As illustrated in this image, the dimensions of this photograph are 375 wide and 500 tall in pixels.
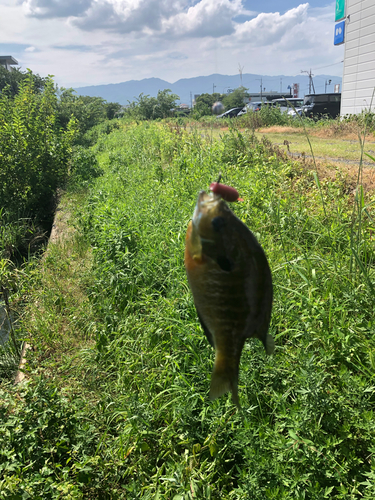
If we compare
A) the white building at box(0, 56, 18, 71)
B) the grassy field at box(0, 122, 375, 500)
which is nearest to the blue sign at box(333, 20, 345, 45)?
the grassy field at box(0, 122, 375, 500)

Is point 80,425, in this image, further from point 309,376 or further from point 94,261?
point 94,261

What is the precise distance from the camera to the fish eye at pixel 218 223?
0.68m

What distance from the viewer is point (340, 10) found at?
18.8 metres

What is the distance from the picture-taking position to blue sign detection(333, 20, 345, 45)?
1873cm

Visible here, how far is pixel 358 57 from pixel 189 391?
68.2 ft

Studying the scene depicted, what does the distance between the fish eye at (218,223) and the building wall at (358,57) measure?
728 inches

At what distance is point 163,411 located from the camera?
2643 mm

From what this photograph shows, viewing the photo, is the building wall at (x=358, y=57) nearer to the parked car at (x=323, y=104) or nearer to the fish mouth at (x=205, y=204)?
the parked car at (x=323, y=104)

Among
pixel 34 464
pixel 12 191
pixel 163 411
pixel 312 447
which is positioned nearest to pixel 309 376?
pixel 312 447

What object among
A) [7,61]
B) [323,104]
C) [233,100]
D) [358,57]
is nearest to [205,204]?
[358,57]

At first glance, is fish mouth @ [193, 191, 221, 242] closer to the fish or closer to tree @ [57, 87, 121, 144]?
the fish

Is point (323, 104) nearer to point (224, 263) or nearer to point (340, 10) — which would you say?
point (340, 10)

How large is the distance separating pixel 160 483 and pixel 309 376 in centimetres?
121

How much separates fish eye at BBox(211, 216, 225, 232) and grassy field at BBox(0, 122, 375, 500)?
555 mm
